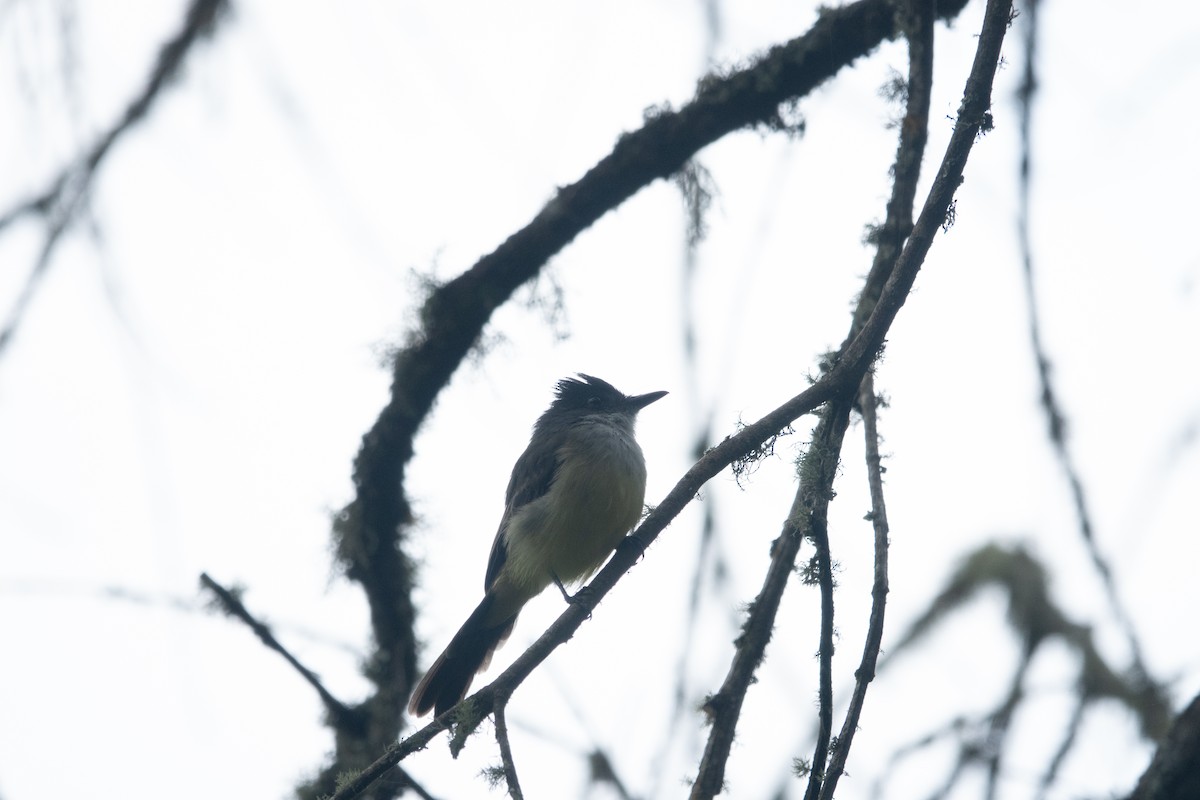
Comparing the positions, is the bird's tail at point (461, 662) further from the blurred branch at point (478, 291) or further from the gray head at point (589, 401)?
the gray head at point (589, 401)

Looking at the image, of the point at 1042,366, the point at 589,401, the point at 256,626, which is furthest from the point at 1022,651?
the point at 256,626

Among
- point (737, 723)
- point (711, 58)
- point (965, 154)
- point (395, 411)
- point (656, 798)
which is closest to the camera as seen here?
point (965, 154)

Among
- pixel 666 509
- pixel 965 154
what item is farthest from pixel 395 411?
pixel 965 154

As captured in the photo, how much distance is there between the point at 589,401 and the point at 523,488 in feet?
2.91

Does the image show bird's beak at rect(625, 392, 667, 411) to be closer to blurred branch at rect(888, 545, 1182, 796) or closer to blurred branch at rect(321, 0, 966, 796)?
blurred branch at rect(321, 0, 966, 796)

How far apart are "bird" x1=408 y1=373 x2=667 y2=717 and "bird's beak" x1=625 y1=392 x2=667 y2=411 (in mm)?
270

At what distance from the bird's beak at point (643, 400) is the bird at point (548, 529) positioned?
27cm

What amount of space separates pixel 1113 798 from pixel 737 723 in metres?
1.04

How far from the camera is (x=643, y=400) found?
6.11 m

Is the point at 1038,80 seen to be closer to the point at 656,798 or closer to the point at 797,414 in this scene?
the point at 797,414

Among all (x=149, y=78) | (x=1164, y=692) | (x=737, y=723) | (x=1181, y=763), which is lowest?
(x=1181, y=763)

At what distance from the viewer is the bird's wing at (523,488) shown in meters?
5.45

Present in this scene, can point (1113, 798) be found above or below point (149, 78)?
below

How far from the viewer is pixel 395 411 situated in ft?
16.5
